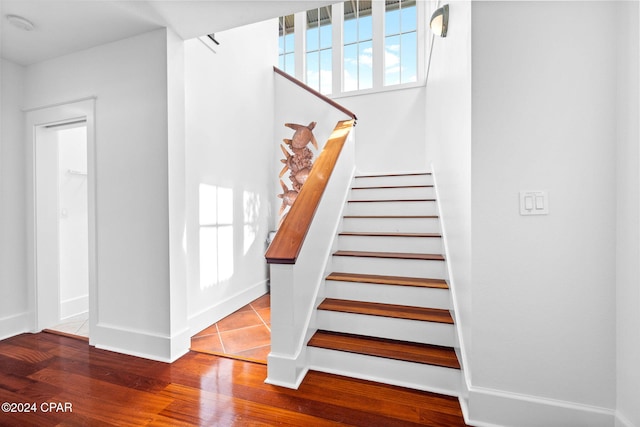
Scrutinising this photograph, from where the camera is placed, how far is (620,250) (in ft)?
4.07

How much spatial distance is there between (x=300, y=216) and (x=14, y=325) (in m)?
2.75

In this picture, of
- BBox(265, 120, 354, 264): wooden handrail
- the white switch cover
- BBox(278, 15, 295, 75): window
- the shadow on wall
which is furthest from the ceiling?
BBox(278, 15, 295, 75): window

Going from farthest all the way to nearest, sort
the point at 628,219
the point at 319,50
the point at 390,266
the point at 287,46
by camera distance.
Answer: the point at 287,46 < the point at 319,50 < the point at 390,266 < the point at 628,219

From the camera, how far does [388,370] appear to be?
1.76 metres

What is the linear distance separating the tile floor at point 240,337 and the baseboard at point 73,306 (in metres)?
1.55

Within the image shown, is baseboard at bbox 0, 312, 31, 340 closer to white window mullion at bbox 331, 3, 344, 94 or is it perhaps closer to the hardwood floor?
the hardwood floor

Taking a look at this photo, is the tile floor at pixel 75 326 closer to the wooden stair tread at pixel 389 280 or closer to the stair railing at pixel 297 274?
the stair railing at pixel 297 274

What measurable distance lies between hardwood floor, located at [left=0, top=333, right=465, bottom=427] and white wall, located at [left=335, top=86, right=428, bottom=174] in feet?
11.7

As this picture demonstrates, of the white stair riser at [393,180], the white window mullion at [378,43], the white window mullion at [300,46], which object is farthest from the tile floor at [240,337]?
the white window mullion at [300,46]

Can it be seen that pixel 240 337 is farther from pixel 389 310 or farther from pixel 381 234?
pixel 381 234

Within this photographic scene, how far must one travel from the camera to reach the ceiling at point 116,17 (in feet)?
5.97

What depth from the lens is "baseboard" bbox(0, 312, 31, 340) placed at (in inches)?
95.7

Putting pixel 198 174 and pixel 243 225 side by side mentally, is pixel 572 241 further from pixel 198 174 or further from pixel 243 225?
pixel 243 225

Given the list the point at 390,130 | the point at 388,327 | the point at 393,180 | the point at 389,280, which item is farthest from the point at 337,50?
the point at 388,327
